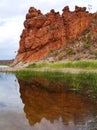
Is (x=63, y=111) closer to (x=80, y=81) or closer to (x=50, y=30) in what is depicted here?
(x=80, y=81)

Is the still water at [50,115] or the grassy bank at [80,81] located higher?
the grassy bank at [80,81]

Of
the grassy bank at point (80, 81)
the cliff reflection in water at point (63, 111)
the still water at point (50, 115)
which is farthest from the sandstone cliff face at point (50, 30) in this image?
the still water at point (50, 115)

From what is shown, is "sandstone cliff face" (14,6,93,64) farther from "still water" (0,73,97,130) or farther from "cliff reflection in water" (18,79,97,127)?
"still water" (0,73,97,130)

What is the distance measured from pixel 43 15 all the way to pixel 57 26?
6.57 m

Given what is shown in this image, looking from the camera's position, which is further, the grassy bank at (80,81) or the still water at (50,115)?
the grassy bank at (80,81)

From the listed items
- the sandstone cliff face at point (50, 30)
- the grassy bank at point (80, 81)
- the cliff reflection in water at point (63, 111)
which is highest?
the sandstone cliff face at point (50, 30)

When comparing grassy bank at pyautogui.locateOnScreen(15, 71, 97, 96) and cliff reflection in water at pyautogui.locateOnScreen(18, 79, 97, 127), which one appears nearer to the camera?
cliff reflection in water at pyautogui.locateOnScreen(18, 79, 97, 127)

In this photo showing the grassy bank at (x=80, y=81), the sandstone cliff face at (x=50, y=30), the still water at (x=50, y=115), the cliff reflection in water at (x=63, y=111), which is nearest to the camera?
the still water at (x=50, y=115)

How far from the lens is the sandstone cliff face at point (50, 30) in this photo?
98062 millimetres

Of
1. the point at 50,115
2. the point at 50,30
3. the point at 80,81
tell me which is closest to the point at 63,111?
the point at 50,115

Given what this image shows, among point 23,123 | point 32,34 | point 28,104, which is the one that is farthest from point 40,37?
point 23,123

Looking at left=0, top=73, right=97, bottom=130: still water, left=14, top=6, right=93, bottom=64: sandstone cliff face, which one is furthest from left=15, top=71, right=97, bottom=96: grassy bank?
left=14, top=6, right=93, bottom=64: sandstone cliff face

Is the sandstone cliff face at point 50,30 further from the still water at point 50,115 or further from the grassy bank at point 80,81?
the still water at point 50,115

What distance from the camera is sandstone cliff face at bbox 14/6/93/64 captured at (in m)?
98.1
